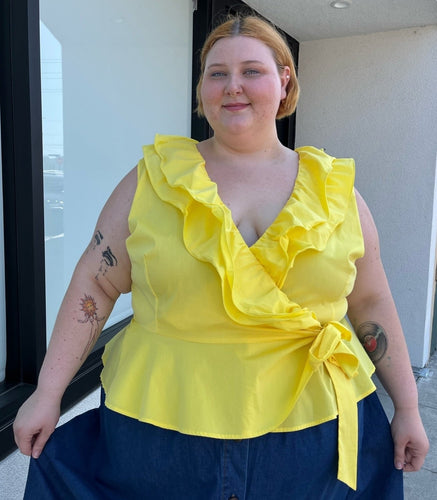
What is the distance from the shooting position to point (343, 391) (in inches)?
50.4

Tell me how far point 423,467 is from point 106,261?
246cm

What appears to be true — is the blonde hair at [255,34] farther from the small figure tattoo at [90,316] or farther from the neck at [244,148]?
the small figure tattoo at [90,316]

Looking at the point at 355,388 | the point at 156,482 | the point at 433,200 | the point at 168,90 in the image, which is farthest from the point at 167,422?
the point at 433,200

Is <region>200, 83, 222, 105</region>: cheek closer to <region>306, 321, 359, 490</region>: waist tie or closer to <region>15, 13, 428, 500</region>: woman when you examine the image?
<region>15, 13, 428, 500</region>: woman

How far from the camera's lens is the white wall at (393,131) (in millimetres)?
3963

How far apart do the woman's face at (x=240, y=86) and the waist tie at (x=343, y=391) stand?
0.54 meters

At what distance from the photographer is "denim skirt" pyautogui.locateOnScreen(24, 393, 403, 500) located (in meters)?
1.18

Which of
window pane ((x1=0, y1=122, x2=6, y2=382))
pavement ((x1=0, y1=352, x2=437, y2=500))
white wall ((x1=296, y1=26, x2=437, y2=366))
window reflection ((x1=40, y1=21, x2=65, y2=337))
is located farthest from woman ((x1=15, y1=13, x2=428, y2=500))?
white wall ((x1=296, y1=26, x2=437, y2=366))

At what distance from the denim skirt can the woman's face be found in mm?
748

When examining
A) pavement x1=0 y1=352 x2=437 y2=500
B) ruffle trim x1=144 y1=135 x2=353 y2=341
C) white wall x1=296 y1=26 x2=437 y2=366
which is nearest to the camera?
ruffle trim x1=144 y1=135 x2=353 y2=341

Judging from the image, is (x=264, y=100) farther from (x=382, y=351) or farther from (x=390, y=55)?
(x=390, y=55)

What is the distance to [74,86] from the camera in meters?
2.61

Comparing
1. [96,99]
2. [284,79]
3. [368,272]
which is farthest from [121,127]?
[368,272]

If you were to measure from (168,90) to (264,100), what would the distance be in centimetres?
218
